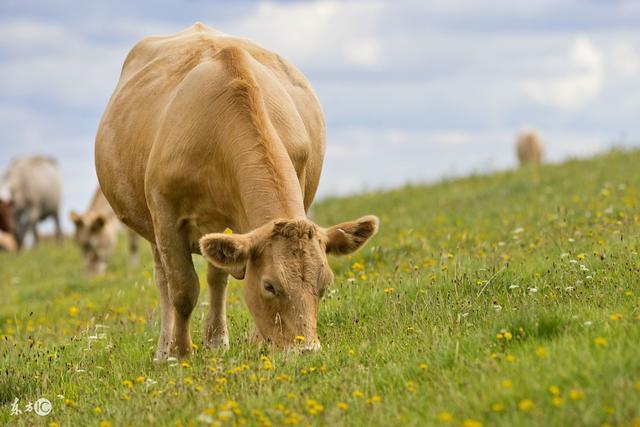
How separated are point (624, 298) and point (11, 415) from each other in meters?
4.01

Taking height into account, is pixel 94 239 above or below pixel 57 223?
below

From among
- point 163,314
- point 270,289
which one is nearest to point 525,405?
point 270,289

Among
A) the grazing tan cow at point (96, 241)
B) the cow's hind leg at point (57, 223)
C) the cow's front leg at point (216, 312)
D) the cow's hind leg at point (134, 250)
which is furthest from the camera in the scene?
the cow's hind leg at point (57, 223)

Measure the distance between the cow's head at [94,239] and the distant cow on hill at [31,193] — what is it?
9.40 m

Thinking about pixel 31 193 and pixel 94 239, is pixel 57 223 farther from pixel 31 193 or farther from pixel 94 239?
pixel 94 239

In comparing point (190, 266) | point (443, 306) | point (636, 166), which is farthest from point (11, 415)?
point (636, 166)

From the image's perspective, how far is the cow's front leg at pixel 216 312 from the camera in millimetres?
7730

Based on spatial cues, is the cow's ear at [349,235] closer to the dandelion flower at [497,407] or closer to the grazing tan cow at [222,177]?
the grazing tan cow at [222,177]

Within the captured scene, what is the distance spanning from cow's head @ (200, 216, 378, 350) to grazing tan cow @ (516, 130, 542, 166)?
3099cm

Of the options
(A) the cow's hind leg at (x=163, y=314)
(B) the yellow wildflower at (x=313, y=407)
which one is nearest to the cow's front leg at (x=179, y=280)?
(A) the cow's hind leg at (x=163, y=314)

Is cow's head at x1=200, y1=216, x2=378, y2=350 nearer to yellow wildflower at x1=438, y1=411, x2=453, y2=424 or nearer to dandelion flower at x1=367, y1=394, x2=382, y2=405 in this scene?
dandelion flower at x1=367, y1=394, x2=382, y2=405

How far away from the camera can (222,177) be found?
6.63 metres

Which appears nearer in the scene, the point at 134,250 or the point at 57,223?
the point at 134,250

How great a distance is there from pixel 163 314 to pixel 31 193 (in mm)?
21351
